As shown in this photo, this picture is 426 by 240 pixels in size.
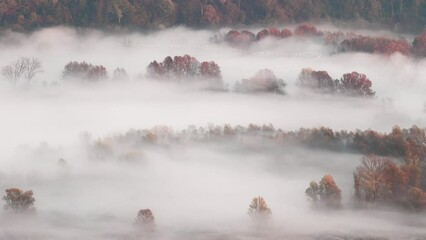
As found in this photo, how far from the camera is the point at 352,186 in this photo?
4050 inches

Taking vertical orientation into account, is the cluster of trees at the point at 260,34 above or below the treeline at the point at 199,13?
below

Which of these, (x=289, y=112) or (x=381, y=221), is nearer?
(x=381, y=221)

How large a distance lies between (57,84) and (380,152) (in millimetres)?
74604

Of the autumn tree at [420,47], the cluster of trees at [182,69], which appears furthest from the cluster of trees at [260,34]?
the autumn tree at [420,47]

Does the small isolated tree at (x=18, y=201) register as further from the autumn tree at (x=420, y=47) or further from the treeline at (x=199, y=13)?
the autumn tree at (x=420, y=47)

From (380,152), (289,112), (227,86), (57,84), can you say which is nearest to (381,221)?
(380,152)

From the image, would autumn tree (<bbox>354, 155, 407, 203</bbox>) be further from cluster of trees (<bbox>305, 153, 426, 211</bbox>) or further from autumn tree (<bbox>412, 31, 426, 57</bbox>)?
autumn tree (<bbox>412, 31, 426, 57</bbox>)

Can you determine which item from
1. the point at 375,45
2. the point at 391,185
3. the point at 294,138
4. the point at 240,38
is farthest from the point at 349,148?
the point at 240,38

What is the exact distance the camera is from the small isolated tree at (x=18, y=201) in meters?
96.4

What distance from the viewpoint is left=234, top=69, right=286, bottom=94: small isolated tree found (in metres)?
162

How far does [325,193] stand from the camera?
99250 millimetres

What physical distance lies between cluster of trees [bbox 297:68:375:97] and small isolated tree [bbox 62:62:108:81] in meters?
37.9

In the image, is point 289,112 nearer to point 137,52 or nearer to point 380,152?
point 380,152

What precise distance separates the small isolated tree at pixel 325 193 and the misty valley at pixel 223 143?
156 mm
